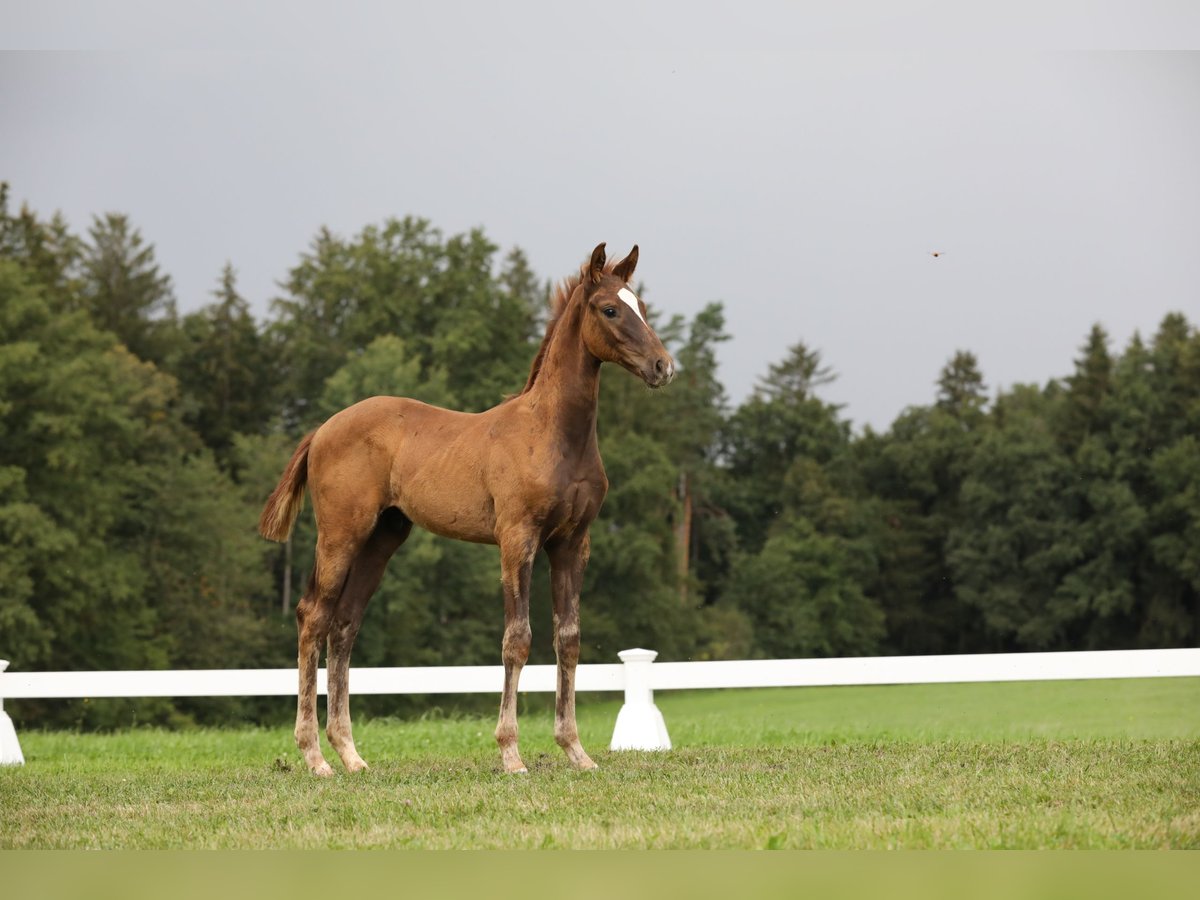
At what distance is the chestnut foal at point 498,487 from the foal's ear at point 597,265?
1 cm

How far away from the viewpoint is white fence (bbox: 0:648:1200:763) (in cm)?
1006

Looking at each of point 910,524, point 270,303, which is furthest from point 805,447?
point 270,303

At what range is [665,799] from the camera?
22.7ft

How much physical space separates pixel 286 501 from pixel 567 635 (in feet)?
8.11

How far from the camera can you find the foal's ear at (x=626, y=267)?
8.87m

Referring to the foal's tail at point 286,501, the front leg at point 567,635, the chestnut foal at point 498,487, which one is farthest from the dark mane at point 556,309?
the foal's tail at point 286,501

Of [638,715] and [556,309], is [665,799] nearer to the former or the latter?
[638,715]

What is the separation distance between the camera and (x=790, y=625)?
5172cm

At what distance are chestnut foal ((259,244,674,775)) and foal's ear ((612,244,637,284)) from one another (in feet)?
0.04

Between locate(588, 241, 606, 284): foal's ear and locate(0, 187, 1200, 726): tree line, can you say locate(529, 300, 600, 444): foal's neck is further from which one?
locate(0, 187, 1200, 726): tree line

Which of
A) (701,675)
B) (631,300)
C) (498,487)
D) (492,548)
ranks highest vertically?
(492,548)

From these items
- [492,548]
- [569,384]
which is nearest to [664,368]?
[569,384]

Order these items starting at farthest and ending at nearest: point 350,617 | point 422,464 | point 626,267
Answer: point 350,617 < point 422,464 < point 626,267

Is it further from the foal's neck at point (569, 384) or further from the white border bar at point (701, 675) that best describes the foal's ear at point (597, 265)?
the white border bar at point (701, 675)
